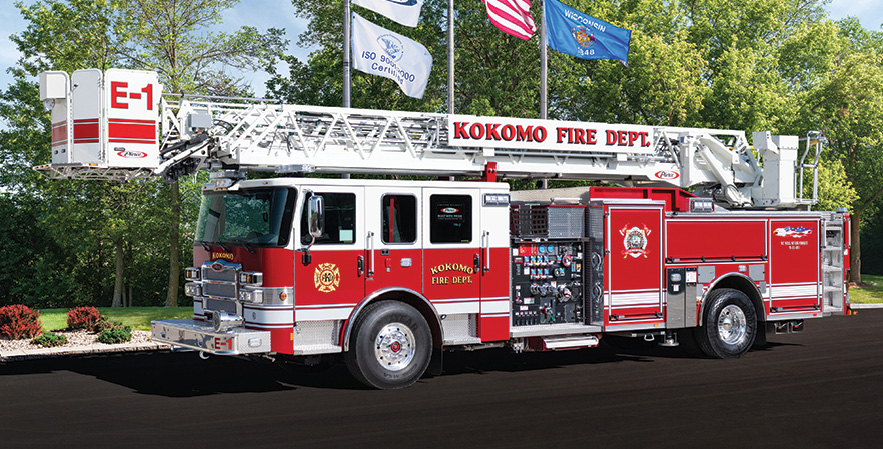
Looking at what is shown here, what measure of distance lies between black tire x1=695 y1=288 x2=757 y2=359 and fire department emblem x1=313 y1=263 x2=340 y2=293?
6653 millimetres

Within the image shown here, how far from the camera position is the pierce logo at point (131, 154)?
1174 cm

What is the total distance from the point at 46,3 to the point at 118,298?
38.9 feet

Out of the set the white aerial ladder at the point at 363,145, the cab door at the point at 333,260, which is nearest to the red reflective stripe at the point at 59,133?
the white aerial ladder at the point at 363,145

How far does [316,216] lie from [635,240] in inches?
218

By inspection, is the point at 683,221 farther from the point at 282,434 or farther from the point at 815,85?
the point at 815,85

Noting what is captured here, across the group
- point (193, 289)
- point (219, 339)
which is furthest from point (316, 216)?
point (193, 289)

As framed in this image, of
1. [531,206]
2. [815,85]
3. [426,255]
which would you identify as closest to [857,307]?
[815,85]

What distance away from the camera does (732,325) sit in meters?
14.7

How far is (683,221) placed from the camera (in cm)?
1409

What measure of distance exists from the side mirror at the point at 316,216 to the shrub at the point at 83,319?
8.44m

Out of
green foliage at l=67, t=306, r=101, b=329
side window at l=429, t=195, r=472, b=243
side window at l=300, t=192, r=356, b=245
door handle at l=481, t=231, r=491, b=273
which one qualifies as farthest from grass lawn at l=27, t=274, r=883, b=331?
door handle at l=481, t=231, r=491, b=273

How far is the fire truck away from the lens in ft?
35.9

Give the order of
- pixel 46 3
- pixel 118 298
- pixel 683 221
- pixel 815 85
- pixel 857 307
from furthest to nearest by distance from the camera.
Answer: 1. pixel 815 85
2. pixel 118 298
3. pixel 46 3
4. pixel 857 307
5. pixel 683 221

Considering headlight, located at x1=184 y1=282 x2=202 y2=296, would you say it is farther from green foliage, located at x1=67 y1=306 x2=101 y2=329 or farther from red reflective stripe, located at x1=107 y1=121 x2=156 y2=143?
green foliage, located at x1=67 y1=306 x2=101 y2=329
